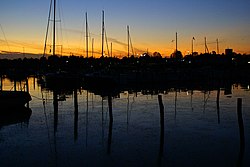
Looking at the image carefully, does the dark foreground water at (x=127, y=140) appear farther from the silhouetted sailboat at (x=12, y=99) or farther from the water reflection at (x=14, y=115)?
the silhouetted sailboat at (x=12, y=99)

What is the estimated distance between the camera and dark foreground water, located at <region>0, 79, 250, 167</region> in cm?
1369

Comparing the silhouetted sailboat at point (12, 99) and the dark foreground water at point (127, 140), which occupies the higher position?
the silhouetted sailboat at point (12, 99)

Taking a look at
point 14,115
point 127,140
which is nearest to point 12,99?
point 14,115

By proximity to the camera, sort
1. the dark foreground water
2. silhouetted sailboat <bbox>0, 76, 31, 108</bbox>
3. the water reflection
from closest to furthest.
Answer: the dark foreground water → the water reflection → silhouetted sailboat <bbox>0, 76, 31, 108</bbox>

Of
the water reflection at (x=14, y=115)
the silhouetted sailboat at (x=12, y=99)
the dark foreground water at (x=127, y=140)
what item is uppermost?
the silhouetted sailboat at (x=12, y=99)

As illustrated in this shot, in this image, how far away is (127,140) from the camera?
1705cm

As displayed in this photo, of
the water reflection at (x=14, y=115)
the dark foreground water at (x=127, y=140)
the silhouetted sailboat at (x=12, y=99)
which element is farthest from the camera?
the silhouetted sailboat at (x=12, y=99)

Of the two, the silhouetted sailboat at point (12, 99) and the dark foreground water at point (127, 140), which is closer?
the dark foreground water at point (127, 140)

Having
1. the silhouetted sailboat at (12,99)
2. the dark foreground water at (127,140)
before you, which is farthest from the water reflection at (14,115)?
the dark foreground water at (127,140)

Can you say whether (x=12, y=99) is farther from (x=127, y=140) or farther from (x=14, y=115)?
(x=127, y=140)

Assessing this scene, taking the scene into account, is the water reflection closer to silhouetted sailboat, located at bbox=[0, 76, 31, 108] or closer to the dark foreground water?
silhouetted sailboat, located at bbox=[0, 76, 31, 108]

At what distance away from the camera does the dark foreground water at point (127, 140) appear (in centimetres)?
1369

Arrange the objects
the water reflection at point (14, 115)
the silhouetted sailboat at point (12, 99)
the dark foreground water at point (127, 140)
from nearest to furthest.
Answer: the dark foreground water at point (127, 140)
the water reflection at point (14, 115)
the silhouetted sailboat at point (12, 99)

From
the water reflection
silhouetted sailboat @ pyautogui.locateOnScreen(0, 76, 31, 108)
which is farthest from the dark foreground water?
silhouetted sailboat @ pyautogui.locateOnScreen(0, 76, 31, 108)
